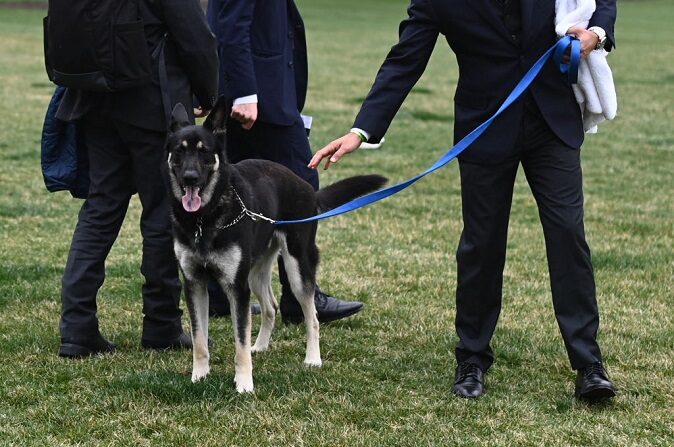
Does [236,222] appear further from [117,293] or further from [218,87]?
[117,293]

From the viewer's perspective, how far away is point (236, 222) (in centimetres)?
496

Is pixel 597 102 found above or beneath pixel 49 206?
above

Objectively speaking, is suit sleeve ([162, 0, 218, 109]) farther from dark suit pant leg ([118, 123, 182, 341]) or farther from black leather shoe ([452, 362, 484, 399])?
black leather shoe ([452, 362, 484, 399])

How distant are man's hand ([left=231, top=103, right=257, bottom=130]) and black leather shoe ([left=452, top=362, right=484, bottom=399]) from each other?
185 centimetres

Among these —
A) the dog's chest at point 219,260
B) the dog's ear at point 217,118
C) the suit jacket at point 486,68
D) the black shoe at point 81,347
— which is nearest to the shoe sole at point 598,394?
the suit jacket at point 486,68

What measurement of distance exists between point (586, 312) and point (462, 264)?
0.64 meters

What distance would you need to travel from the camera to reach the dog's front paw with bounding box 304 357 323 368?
5.47 meters

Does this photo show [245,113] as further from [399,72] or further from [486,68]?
[486,68]

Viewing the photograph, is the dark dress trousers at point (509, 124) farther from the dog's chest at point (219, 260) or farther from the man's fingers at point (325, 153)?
the dog's chest at point (219, 260)

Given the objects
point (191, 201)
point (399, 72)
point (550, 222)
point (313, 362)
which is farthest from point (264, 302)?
point (550, 222)

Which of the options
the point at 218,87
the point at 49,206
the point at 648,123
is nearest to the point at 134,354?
the point at 218,87

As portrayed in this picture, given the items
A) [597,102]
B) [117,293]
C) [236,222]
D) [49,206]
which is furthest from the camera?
[49,206]

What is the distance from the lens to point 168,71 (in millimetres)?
5305

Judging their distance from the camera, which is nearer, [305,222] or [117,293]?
[305,222]
